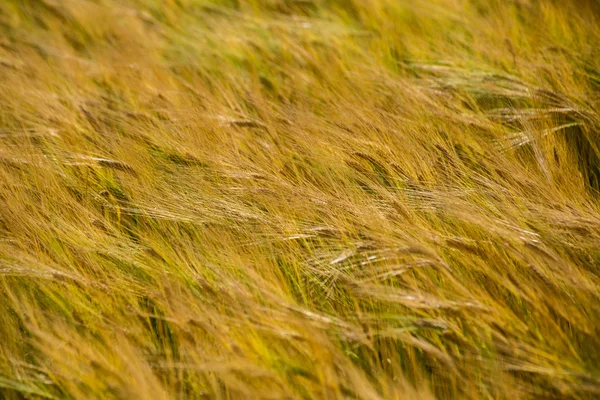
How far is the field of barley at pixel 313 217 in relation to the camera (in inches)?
45.3

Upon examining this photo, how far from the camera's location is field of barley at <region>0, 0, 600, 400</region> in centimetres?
115

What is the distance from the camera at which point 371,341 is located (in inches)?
46.3

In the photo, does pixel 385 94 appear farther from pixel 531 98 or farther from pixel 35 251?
pixel 35 251

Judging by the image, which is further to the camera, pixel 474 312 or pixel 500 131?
pixel 500 131

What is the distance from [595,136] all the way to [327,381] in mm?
965

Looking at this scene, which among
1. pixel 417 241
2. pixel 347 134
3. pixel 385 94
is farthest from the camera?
pixel 385 94

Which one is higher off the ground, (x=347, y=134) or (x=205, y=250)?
(x=347, y=134)

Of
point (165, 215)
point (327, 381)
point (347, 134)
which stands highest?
point (347, 134)

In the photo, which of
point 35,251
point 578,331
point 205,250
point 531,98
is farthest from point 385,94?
point 35,251

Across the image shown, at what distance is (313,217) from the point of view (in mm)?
1374

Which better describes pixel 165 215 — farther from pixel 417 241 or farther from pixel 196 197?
pixel 417 241

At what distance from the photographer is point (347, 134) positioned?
1.58 metres

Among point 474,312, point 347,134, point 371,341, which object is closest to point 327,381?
point 371,341

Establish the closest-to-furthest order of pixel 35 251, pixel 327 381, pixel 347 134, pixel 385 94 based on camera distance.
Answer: pixel 327 381 < pixel 35 251 < pixel 347 134 < pixel 385 94
